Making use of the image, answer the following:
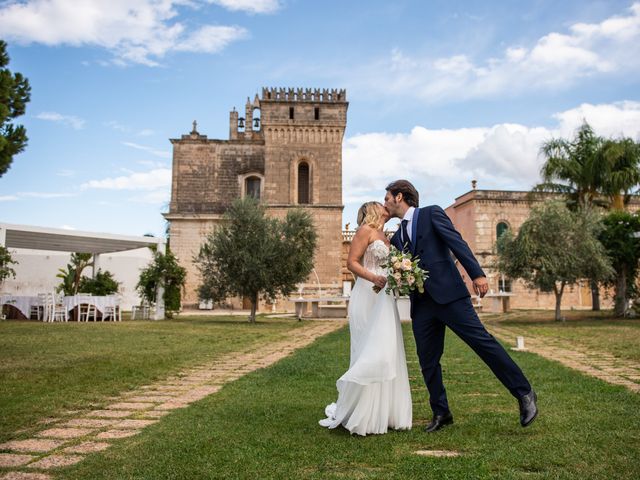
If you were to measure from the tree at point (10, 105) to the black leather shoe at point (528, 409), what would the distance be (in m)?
7.12

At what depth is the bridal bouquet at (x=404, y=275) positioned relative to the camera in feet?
13.5

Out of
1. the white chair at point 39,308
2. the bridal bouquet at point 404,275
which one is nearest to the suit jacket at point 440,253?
the bridal bouquet at point 404,275

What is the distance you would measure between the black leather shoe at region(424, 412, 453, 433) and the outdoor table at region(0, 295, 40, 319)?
19858 mm

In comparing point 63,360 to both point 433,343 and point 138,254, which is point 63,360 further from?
point 138,254

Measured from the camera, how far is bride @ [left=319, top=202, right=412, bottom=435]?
4066 mm

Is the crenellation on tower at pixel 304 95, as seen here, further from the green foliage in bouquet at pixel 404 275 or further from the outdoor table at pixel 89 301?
the green foliage in bouquet at pixel 404 275

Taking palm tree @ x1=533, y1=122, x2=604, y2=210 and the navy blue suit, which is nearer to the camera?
the navy blue suit

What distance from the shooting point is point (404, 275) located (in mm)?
4109

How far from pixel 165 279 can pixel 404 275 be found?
18858 millimetres

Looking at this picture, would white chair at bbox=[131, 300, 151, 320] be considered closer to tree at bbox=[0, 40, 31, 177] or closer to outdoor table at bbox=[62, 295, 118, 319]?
outdoor table at bbox=[62, 295, 118, 319]

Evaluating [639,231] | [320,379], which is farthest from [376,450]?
[639,231]

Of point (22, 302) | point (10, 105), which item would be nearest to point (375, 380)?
point (10, 105)

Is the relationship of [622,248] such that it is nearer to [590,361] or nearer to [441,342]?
[590,361]

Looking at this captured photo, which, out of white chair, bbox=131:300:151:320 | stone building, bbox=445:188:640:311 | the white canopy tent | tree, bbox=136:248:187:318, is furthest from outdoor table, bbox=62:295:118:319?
stone building, bbox=445:188:640:311
